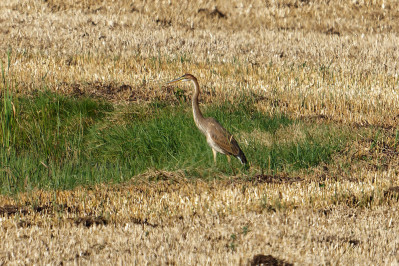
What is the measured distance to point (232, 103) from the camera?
1250 cm

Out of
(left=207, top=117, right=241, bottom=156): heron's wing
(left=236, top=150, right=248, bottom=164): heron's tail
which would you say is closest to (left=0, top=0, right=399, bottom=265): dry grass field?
(left=236, top=150, right=248, bottom=164): heron's tail

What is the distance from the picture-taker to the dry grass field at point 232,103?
591 cm

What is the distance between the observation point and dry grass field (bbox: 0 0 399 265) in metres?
5.91

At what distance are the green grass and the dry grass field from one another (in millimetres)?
336

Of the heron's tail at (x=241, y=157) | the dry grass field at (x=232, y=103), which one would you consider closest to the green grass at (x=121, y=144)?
the heron's tail at (x=241, y=157)

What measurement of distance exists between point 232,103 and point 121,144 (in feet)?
9.92

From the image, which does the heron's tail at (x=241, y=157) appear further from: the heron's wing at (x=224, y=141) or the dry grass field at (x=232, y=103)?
the dry grass field at (x=232, y=103)

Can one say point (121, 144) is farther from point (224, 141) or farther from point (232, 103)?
point (232, 103)

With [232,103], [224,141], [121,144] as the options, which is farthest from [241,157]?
[232,103]

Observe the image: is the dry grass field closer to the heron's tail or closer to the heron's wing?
the heron's tail

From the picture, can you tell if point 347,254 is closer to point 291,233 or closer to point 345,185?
point 291,233

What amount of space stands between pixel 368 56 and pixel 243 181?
9.63 metres

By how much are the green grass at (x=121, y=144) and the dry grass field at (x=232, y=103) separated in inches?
13.2

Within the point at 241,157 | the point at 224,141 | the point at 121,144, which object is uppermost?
the point at 224,141
